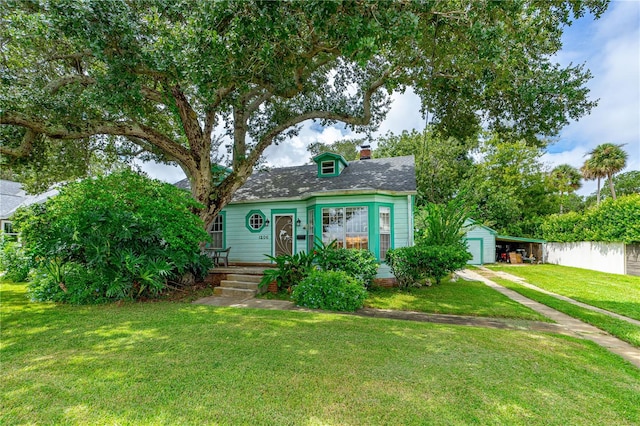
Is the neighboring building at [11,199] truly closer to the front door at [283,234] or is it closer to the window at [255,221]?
the window at [255,221]

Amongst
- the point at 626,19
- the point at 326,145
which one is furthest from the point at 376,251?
the point at 326,145

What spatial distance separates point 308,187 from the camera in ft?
39.3

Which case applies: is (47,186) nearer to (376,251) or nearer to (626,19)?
(376,251)

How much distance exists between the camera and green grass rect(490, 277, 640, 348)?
17.3 ft

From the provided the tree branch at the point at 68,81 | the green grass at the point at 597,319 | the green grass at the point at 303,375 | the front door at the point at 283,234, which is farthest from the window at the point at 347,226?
the tree branch at the point at 68,81

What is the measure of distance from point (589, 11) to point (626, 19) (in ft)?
6.82

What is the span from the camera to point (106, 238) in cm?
712

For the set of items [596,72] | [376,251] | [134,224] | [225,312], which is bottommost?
[225,312]

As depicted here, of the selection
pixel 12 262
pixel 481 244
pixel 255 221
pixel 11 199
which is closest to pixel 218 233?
pixel 255 221

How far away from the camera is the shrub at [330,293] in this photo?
720 centimetres

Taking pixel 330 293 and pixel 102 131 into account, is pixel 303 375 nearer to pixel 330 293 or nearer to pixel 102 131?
pixel 330 293

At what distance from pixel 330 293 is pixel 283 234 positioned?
4.97 meters

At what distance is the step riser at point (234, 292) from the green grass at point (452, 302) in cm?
355

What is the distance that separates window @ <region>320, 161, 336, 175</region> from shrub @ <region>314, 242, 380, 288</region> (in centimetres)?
446
